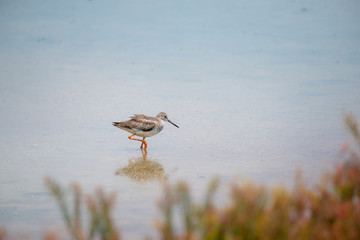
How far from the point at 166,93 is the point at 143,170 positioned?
15.2ft

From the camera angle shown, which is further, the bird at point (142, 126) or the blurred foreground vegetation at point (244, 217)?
the bird at point (142, 126)

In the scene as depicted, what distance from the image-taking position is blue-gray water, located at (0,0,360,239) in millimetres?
8305

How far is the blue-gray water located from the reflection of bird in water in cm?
12

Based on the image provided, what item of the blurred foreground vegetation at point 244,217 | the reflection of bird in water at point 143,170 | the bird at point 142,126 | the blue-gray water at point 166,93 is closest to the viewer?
the blurred foreground vegetation at point 244,217

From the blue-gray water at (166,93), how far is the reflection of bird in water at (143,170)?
0.12 meters

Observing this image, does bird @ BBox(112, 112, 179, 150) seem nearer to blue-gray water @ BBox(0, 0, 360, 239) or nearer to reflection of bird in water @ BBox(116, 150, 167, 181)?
blue-gray water @ BBox(0, 0, 360, 239)

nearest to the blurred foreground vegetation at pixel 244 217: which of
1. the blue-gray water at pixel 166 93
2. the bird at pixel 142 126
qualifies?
the blue-gray water at pixel 166 93

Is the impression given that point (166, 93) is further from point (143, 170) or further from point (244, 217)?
point (244, 217)

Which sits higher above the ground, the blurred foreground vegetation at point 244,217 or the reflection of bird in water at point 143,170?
the blurred foreground vegetation at point 244,217

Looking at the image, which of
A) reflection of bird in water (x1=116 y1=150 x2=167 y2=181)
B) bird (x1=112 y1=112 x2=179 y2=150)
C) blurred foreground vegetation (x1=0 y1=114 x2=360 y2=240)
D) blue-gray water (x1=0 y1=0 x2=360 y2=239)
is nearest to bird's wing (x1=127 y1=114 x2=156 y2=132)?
bird (x1=112 y1=112 x2=179 y2=150)

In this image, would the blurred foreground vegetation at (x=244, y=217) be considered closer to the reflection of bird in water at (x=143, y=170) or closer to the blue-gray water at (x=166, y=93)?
the blue-gray water at (x=166, y=93)

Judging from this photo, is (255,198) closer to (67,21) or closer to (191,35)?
(191,35)

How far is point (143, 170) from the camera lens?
887cm

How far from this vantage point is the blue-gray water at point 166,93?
8.30m
